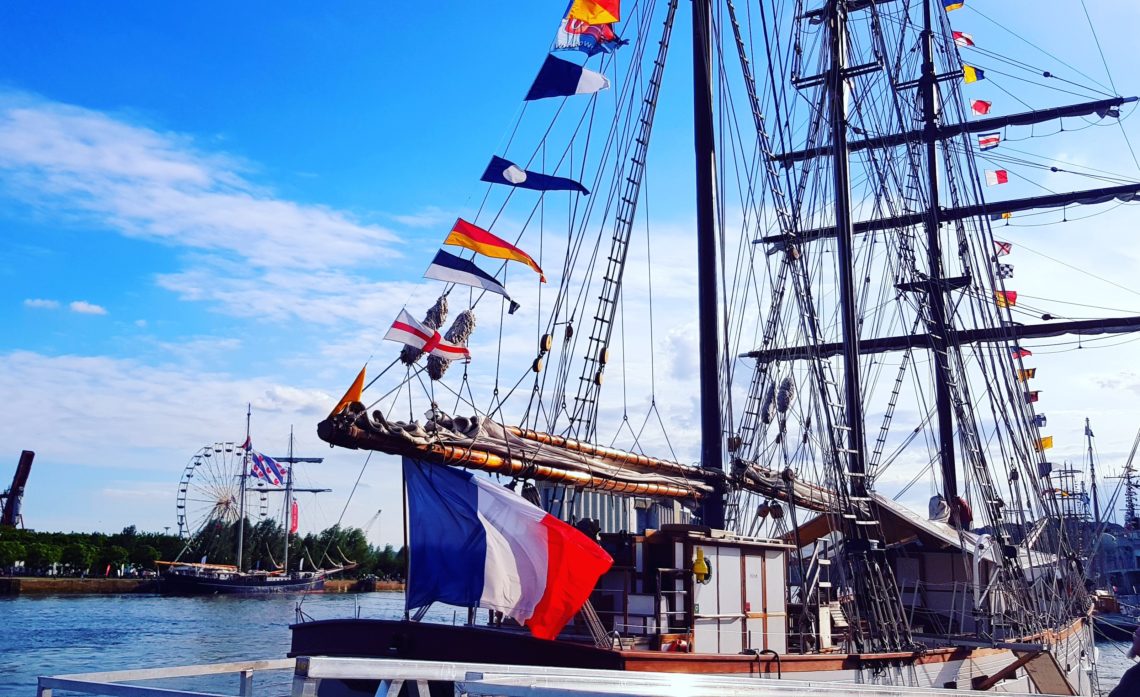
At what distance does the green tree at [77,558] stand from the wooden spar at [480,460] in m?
106

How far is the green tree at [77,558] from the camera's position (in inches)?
4343

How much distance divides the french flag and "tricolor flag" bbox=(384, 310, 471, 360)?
85.9 inches

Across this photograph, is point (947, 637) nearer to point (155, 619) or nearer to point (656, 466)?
point (656, 466)

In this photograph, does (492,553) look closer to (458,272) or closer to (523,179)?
(458,272)

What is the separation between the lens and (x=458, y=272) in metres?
19.0

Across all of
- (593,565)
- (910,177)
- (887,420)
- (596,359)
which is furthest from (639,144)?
(887,420)

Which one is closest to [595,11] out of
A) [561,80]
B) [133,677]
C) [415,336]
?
[561,80]

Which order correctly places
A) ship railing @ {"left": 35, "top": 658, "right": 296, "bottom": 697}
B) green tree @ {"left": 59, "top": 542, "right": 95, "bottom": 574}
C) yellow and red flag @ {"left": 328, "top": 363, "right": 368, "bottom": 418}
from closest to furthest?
ship railing @ {"left": 35, "top": 658, "right": 296, "bottom": 697}, yellow and red flag @ {"left": 328, "top": 363, "right": 368, "bottom": 418}, green tree @ {"left": 59, "top": 542, "right": 95, "bottom": 574}

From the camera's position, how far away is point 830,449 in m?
25.4

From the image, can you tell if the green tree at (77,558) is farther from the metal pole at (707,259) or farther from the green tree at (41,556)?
the metal pole at (707,259)

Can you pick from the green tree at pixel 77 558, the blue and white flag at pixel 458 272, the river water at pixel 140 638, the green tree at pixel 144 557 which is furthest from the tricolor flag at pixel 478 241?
the green tree at pixel 144 557

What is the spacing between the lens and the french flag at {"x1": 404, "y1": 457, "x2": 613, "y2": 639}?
15.9m

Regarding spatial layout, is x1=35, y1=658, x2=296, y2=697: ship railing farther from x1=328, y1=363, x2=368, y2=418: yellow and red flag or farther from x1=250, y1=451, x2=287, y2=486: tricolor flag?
x1=250, y1=451, x2=287, y2=486: tricolor flag

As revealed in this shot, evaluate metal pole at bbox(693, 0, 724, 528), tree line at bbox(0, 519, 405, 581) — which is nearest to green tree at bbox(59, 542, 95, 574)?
tree line at bbox(0, 519, 405, 581)
